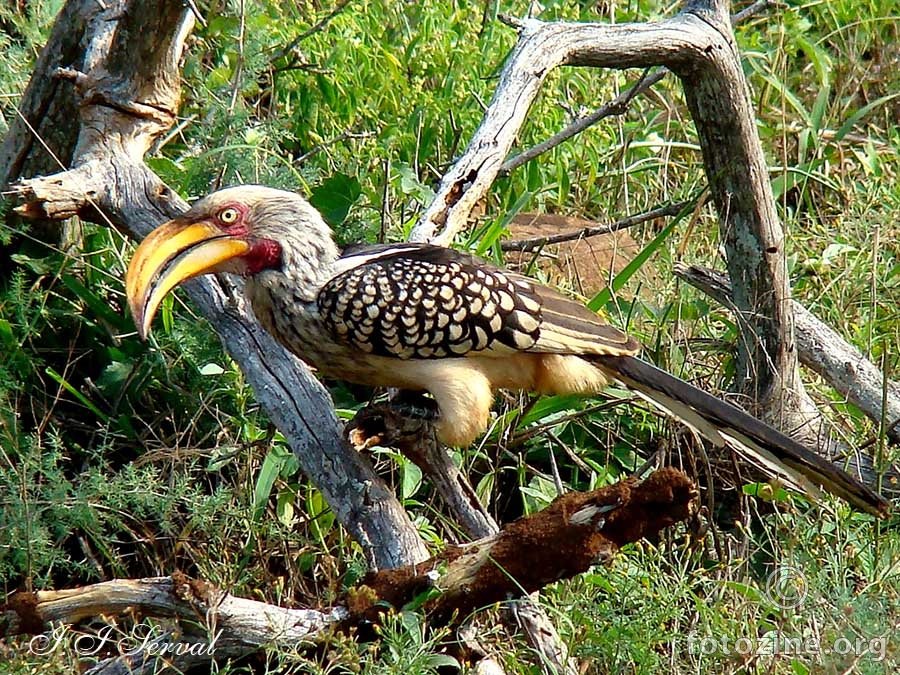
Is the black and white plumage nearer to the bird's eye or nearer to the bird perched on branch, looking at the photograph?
the bird perched on branch

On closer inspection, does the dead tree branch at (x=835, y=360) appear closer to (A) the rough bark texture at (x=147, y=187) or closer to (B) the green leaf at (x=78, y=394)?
(A) the rough bark texture at (x=147, y=187)

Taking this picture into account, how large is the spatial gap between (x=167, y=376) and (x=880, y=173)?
11.2 feet

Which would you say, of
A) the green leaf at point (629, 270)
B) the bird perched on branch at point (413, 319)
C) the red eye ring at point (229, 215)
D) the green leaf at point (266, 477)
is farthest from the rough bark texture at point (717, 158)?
the green leaf at point (266, 477)

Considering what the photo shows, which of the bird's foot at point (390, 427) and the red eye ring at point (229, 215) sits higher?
the red eye ring at point (229, 215)

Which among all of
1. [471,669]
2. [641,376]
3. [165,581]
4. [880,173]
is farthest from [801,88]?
[165,581]

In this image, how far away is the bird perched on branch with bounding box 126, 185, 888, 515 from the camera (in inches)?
131

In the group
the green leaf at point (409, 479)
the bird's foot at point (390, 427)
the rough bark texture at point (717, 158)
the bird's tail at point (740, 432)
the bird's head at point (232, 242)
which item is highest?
the rough bark texture at point (717, 158)

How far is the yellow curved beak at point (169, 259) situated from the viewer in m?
3.13

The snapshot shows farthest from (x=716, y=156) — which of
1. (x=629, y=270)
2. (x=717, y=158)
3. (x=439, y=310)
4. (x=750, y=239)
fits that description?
(x=439, y=310)

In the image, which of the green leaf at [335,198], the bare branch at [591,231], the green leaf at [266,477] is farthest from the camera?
the bare branch at [591,231]

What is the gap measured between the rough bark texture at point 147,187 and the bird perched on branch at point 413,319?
5.1 inches

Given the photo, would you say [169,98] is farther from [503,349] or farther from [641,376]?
[641,376]

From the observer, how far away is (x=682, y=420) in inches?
140

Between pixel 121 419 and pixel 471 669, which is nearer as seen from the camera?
pixel 471 669
